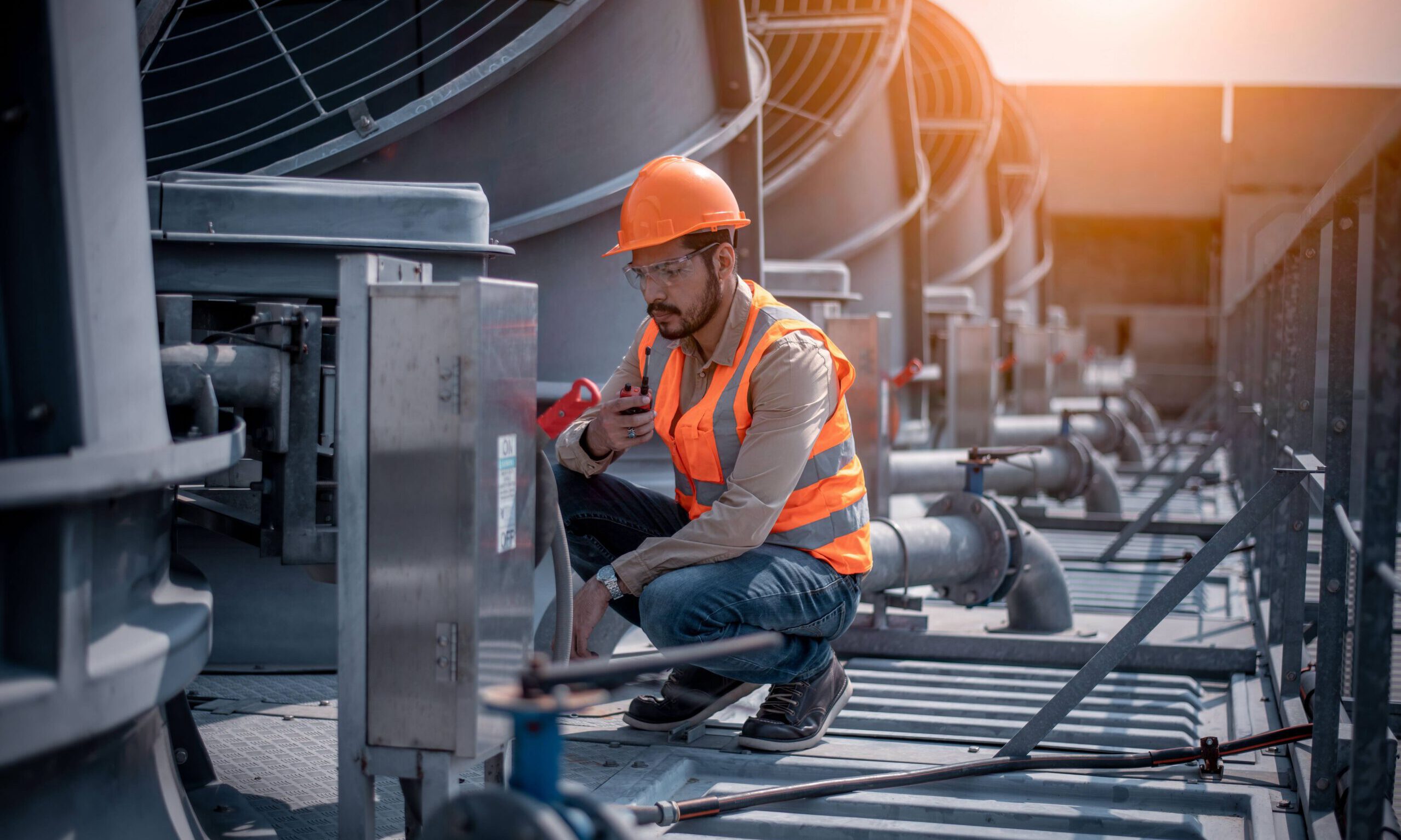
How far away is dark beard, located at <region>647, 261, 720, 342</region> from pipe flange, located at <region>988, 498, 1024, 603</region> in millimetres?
1720

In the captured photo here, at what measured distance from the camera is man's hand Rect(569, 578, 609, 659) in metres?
2.62

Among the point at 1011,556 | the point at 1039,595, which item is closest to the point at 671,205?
the point at 1011,556

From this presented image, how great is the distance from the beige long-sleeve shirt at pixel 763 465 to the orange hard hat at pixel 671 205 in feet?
0.99

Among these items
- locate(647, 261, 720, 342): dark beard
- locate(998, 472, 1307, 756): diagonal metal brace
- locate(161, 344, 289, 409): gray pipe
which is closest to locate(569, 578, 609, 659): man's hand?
locate(647, 261, 720, 342): dark beard

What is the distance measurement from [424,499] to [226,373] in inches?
19.8

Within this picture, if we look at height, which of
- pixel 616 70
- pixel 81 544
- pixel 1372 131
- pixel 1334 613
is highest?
pixel 616 70

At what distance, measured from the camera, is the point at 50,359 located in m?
1.78

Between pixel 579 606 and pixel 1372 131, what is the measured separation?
1.66 metres

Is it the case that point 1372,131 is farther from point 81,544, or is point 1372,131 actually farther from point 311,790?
point 311,790

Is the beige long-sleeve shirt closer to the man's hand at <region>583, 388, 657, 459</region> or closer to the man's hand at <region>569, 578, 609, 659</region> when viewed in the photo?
the man's hand at <region>569, 578, 609, 659</region>

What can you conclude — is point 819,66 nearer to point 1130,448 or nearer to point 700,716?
point 1130,448

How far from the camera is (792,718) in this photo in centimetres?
302

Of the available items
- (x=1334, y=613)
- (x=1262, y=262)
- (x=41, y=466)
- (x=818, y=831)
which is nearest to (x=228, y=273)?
(x=41, y=466)

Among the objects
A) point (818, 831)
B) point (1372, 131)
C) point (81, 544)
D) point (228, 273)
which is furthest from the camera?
point (228, 273)
